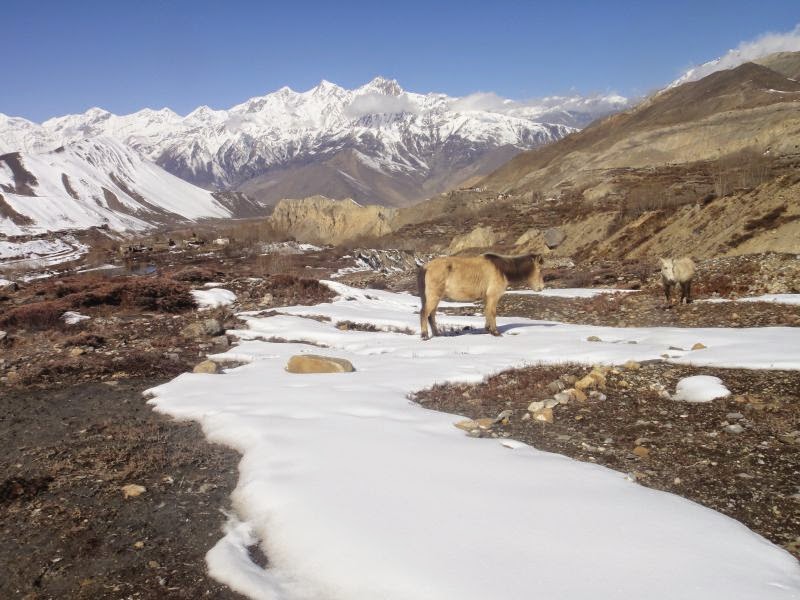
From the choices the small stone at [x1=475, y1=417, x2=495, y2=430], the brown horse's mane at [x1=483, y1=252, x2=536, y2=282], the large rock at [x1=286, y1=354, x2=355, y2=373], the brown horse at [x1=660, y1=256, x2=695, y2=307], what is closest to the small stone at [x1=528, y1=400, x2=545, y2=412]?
the small stone at [x1=475, y1=417, x2=495, y2=430]

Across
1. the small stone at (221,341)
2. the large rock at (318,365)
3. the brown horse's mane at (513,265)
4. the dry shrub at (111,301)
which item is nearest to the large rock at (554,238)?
the dry shrub at (111,301)

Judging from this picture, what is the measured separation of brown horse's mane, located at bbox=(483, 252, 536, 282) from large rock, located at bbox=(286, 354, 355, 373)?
5.23m

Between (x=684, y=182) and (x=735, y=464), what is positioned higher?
(x=684, y=182)

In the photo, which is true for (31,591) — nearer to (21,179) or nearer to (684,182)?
(684,182)

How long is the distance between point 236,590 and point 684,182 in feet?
212

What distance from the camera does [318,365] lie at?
1089cm

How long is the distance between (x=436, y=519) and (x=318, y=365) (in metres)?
6.52

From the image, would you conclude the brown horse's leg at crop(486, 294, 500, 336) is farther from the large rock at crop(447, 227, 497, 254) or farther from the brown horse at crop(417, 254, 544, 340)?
the large rock at crop(447, 227, 497, 254)

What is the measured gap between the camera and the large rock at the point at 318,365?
10.9 metres

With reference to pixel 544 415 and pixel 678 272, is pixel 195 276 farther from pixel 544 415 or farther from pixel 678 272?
pixel 544 415

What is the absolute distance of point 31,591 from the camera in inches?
169

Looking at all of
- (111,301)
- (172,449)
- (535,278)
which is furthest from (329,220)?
(172,449)

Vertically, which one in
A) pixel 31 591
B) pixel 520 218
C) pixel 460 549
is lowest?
pixel 31 591

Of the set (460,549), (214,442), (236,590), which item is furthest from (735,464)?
(214,442)
